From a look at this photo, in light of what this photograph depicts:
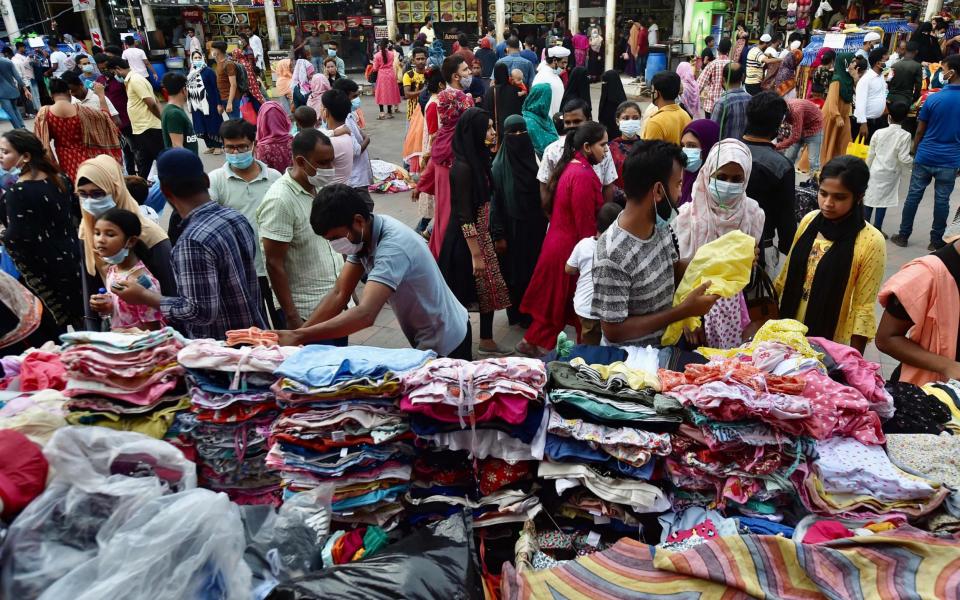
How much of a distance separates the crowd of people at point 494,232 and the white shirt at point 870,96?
2.08 metres

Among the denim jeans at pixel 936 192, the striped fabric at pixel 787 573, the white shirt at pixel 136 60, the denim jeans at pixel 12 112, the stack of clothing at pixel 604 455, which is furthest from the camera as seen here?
the white shirt at pixel 136 60

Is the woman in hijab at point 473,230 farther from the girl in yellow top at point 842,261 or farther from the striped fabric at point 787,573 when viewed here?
the striped fabric at point 787,573

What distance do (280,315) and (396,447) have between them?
272 cm

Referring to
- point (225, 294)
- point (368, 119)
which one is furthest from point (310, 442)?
point (368, 119)

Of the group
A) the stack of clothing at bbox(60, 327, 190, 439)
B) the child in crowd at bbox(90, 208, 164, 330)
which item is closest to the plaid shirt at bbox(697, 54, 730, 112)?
the child in crowd at bbox(90, 208, 164, 330)

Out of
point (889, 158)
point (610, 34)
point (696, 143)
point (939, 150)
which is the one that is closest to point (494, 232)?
point (696, 143)

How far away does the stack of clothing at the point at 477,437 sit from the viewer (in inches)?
72.2

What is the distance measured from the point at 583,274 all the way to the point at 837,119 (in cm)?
575

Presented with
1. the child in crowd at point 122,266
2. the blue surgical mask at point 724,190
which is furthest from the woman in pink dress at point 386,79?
the blue surgical mask at point 724,190

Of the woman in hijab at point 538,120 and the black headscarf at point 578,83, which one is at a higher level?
the black headscarf at point 578,83

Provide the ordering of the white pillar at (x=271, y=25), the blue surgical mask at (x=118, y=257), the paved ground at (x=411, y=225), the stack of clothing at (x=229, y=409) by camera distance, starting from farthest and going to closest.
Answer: the white pillar at (x=271, y=25)
the paved ground at (x=411, y=225)
the blue surgical mask at (x=118, y=257)
the stack of clothing at (x=229, y=409)

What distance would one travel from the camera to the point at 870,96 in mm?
8258

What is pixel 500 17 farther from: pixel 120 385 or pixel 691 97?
pixel 120 385

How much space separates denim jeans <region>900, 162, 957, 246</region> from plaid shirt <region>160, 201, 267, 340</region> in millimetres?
6428
